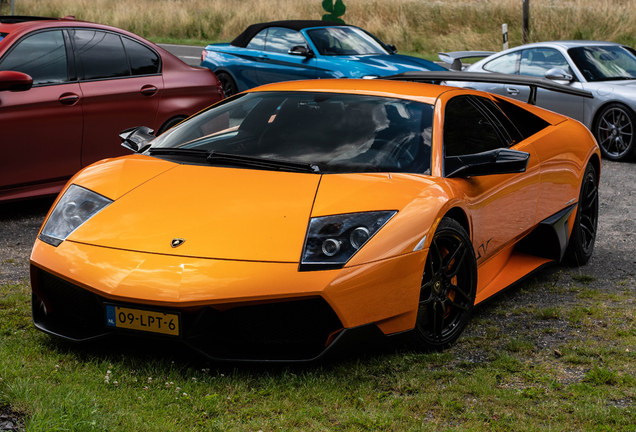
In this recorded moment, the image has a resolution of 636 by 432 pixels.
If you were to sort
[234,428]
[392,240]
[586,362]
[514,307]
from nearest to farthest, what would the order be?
[234,428]
[392,240]
[586,362]
[514,307]

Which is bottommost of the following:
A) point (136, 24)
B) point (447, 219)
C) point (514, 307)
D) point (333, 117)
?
point (136, 24)

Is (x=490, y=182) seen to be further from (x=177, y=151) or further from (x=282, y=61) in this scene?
(x=282, y=61)

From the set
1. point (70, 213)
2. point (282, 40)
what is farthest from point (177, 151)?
point (282, 40)

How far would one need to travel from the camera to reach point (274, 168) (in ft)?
12.1

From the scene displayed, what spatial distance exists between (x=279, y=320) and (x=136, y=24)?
85.0 feet

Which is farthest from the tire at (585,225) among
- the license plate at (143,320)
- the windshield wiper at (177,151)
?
the license plate at (143,320)

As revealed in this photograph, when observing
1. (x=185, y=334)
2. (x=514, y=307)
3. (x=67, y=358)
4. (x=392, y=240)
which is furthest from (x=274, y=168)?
(x=514, y=307)

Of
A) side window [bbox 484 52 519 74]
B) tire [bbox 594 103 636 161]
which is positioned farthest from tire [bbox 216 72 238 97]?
tire [bbox 594 103 636 161]

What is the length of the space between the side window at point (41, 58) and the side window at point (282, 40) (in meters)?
5.36

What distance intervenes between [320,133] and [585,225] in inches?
99.2

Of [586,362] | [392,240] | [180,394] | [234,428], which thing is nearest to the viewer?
[234,428]

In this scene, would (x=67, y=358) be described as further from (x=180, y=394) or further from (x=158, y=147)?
(x=158, y=147)

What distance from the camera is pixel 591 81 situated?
9.39 metres

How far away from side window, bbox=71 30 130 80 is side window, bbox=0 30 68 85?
0.18m
